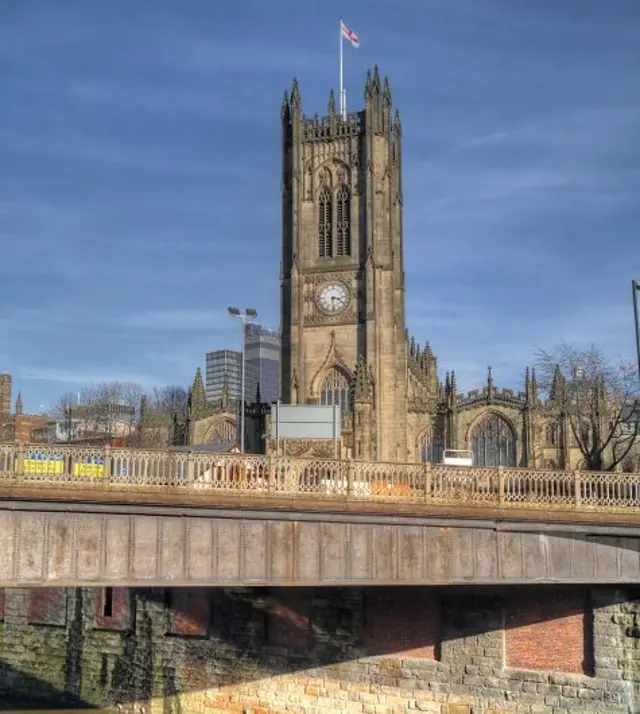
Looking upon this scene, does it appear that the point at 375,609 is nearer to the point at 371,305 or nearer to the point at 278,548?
the point at 278,548

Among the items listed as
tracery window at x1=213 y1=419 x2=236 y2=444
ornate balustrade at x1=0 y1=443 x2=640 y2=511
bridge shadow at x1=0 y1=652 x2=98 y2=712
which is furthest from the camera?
tracery window at x1=213 y1=419 x2=236 y2=444

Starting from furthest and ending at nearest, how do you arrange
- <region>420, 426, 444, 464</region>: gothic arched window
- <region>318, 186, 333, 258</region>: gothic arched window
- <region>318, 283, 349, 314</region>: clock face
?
<region>318, 186, 333, 258</region>: gothic arched window
<region>420, 426, 444, 464</region>: gothic arched window
<region>318, 283, 349, 314</region>: clock face

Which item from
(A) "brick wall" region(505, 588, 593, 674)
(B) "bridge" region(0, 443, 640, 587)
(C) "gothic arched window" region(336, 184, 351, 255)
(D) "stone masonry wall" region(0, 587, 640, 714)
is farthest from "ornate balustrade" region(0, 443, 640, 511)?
(C) "gothic arched window" region(336, 184, 351, 255)

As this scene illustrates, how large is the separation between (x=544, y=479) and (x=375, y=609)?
28.2 ft

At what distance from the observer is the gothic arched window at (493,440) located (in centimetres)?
7631

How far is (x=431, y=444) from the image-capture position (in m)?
77.3

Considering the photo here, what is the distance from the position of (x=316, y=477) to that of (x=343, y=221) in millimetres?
54972

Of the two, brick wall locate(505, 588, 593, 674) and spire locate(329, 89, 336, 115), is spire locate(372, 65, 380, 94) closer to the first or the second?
spire locate(329, 89, 336, 115)

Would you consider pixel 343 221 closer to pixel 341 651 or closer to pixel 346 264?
pixel 346 264

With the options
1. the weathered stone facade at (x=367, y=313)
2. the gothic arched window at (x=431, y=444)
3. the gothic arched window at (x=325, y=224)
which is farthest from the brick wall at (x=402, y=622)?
the gothic arched window at (x=325, y=224)

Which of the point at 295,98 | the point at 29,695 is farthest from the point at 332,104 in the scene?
the point at 29,695

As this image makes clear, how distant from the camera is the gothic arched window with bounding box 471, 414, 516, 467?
76312 millimetres

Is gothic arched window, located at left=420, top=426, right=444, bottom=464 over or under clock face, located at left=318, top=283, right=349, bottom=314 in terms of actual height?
under

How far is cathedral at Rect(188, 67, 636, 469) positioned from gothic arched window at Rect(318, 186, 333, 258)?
0.26 feet
